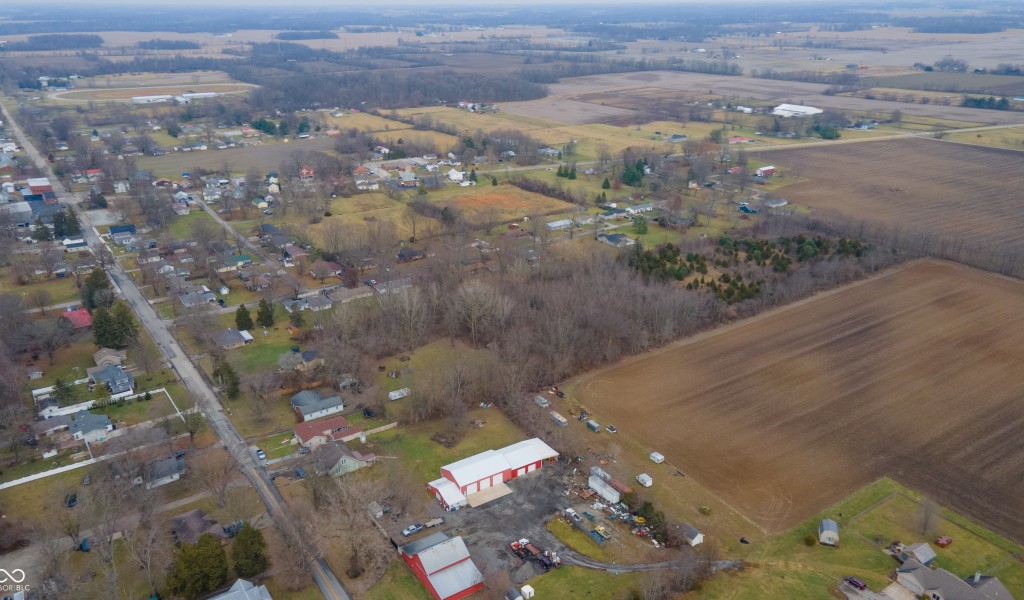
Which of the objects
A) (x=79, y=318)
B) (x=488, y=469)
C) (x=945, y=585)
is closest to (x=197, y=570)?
(x=488, y=469)

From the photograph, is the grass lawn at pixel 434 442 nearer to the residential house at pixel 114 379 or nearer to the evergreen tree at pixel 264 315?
the residential house at pixel 114 379

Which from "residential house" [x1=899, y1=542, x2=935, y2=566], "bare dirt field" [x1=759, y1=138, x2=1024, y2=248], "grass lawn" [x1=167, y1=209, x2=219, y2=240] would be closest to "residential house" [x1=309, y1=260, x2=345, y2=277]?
"grass lawn" [x1=167, y1=209, x2=219, y2=240]

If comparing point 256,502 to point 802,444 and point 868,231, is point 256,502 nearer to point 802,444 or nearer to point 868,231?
point 802,444

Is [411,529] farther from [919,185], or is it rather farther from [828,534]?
[919,185]

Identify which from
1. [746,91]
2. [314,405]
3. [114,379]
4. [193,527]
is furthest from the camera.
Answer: [746,91]

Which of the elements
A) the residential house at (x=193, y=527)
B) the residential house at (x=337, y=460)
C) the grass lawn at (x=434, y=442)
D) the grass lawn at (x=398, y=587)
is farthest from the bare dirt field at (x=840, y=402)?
the residential house at (x=193, y=527)

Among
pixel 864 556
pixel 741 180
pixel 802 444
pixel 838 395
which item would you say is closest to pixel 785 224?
pixel 741 180
